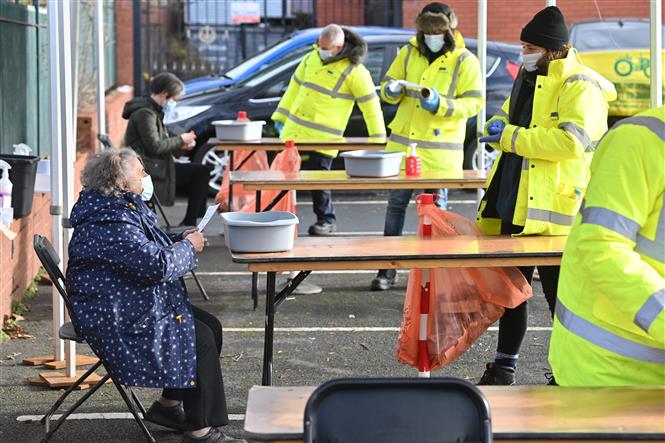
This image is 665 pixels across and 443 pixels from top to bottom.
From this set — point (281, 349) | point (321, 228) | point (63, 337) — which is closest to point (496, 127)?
point (281, 349)

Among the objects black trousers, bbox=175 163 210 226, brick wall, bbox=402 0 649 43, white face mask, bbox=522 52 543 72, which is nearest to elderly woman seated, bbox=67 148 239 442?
white face mask, bbox=522 52 543 72

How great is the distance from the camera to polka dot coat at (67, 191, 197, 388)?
4.86 meters

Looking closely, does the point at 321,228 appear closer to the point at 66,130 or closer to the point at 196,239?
the point at 66,130

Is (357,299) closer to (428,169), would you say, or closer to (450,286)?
(428,169)

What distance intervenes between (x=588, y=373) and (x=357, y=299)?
4764 mm

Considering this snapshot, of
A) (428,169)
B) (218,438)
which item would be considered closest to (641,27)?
(428,169)

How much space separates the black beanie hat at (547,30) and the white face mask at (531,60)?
0.17 feet

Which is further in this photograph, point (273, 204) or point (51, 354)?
point (273, 204)

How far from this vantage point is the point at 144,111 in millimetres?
8922

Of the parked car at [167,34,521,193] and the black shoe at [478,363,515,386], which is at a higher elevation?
the parked car at [167,34,521,193]

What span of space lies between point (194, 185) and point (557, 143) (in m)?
4.97

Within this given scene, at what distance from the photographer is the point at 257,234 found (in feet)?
16.9

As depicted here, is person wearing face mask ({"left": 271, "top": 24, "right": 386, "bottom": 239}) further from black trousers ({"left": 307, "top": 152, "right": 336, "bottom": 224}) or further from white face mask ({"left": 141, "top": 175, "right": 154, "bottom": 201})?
white face mask ({"left": 141, "top": 175, "right": 154, "bottom": 201})

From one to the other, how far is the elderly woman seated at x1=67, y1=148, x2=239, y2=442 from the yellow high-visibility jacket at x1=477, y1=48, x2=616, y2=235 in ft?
5.34
